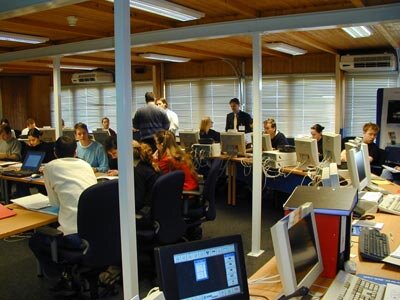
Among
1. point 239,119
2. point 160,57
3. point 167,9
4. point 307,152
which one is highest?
point 160,57

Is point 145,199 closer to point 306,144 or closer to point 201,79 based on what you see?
point 306,144

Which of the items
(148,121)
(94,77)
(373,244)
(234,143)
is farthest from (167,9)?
(94,77)

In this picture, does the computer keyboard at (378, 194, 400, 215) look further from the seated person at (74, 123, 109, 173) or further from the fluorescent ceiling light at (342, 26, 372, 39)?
the seated person at (74, 123, 109, 173)

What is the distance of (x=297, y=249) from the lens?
1.64m

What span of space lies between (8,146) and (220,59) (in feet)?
15.1

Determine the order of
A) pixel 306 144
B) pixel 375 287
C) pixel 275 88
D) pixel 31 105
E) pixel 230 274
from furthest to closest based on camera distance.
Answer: pixel 31 105 < pixel 275 88 < pixel 306 144 < pixel 375 287 < pixel 230 274

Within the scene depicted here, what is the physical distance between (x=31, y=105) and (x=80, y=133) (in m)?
7.20

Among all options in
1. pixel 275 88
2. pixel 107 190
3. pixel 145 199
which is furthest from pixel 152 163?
pixel 275 88

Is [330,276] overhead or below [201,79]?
below

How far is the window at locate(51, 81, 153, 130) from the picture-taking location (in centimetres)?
1020

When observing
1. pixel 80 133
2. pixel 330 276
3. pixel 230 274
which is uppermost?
pixel 80 133

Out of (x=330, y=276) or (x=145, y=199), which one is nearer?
(x=330, y=276)

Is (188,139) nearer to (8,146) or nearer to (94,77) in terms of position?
(8,146)

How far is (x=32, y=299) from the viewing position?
10.5ft
